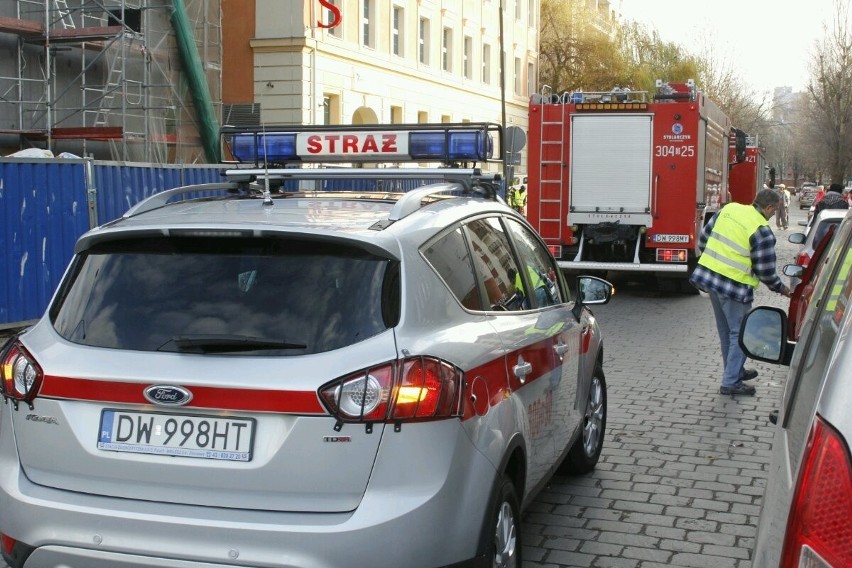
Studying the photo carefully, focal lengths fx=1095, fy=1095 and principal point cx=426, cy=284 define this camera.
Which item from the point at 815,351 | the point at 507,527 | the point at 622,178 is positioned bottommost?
the point at 507,527

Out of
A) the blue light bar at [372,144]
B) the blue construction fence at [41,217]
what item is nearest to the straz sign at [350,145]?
the blue light bar at [372,144]

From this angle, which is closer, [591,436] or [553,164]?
[591,436]

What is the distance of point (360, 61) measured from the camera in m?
33.1

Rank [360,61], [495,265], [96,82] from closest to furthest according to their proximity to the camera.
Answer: [495,265]
[96,82]
[360,61]

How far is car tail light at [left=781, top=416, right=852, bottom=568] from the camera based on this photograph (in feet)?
5.70

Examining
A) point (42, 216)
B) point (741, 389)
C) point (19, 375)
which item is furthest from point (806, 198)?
point (19, 375)

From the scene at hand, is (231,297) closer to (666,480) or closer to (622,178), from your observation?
(666,480)

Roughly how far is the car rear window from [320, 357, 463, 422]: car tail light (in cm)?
14

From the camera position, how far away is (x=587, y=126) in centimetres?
1711

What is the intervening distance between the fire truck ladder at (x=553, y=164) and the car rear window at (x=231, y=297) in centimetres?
1386

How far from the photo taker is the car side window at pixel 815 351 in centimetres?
211

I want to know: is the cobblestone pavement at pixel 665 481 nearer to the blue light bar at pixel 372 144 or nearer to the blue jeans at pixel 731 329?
the blue jeans at pixel 731 329

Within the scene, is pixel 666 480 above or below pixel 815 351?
below

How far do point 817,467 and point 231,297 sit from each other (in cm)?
217
